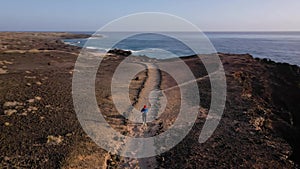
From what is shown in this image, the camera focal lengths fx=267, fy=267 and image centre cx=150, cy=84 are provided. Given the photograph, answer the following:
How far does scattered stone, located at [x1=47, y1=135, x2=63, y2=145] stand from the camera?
58.9 ft

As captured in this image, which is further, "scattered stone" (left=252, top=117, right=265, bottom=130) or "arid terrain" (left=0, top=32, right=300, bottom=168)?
"scattered stone" (left=252, top=117, right=265, bottom=130)

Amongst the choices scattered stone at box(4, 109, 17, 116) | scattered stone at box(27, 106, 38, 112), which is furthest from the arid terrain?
scattered stone at box(27, 106, 38, 112)

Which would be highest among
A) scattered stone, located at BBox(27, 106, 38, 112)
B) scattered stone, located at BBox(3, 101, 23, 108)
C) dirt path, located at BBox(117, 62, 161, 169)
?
scattered stone, located at BBox(3, 101, 23, 108)

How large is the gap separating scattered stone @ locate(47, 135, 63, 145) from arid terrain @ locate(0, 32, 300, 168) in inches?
2.6

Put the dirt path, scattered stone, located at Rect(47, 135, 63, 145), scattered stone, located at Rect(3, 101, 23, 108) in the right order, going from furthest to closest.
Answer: scattered stone, located at Rect(3, 101, 23, 108)
scattered stone, located at Rect(47, 135, 63, 145)
the dirt path

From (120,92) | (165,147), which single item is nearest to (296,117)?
(165,147)

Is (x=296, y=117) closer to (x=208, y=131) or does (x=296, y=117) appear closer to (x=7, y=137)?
(x=208, y=131)

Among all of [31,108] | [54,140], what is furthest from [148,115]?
Answer: [31,108]

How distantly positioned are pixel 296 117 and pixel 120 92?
65.5ft

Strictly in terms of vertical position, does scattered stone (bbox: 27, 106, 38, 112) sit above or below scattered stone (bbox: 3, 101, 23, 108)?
below

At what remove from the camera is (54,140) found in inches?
720

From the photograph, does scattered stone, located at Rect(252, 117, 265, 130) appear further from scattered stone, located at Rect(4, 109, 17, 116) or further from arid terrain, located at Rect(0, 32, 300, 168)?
scattered stone, located at Rect(4, 109, 17, 116)

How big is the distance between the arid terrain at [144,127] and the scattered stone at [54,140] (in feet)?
0.22

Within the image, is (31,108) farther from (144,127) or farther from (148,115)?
(148,115)
